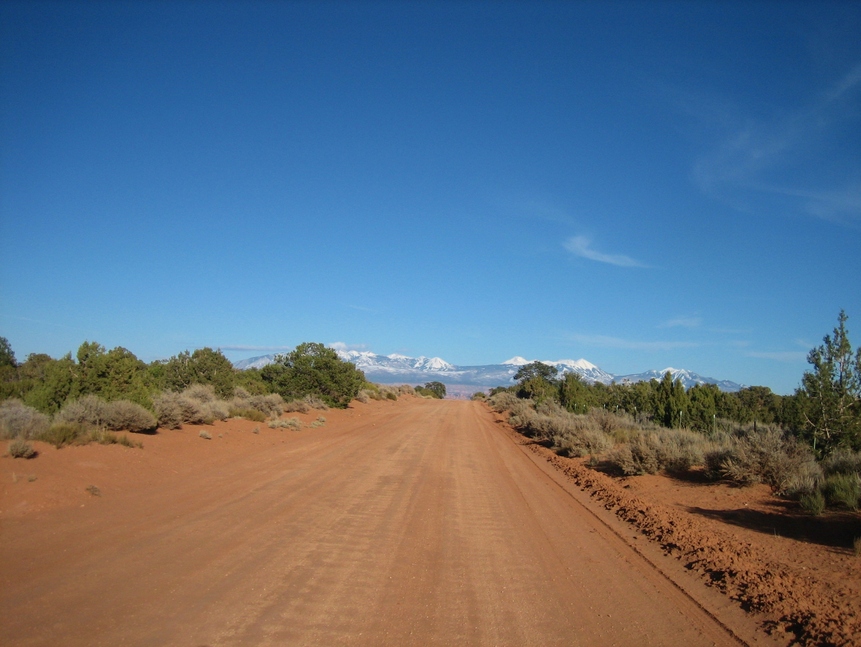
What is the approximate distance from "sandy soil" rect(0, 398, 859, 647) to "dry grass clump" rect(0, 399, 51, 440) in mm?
857

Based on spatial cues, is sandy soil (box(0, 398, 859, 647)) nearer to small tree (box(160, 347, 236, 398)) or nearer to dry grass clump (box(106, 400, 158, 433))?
dry grass clump (box(106, 400, 158, 433))

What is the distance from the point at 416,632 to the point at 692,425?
25.4 metres

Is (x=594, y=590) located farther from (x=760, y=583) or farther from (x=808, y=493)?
(x=808, y=493)

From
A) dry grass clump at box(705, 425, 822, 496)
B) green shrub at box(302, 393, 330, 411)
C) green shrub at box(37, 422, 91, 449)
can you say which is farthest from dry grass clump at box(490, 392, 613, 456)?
green shrub at box(37, 422, 91, 449)

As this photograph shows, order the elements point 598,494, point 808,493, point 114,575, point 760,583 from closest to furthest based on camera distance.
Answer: point 114,575 < point 760,583 < point 808,493 < point 598,494

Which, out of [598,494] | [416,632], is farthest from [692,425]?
[416,632]

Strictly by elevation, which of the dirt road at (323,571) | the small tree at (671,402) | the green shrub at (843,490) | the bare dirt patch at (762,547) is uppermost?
the small tree at (671,402)

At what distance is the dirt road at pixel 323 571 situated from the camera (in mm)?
5004

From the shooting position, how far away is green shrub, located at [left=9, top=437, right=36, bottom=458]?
400 inches

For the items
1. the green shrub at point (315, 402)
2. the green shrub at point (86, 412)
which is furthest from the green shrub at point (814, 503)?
the green shrub at point (315, 402)

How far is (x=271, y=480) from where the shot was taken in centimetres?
1200

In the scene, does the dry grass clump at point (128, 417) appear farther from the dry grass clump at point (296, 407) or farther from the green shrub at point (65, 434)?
the dry grass clump at point (296, 407)

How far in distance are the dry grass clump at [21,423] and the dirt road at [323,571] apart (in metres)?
2.52

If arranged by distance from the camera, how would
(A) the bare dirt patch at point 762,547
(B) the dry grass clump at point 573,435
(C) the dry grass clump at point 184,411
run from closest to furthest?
(A) the bare dirt patch at point 762,547
(C) the dry grass clump at point 184,411
(B) the dry grass clump at point 573,435
